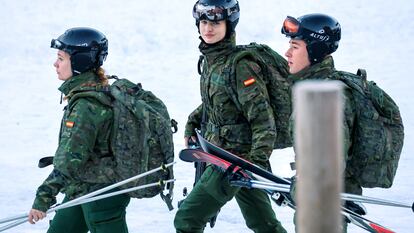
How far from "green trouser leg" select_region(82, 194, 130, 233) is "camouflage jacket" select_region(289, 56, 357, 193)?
1286mm

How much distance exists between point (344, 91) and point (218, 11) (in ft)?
4.69

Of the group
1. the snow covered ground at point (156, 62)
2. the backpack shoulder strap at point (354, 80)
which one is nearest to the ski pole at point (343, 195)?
the backpack shoulder strap at point (354, 80)

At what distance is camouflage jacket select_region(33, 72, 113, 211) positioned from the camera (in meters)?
4.68

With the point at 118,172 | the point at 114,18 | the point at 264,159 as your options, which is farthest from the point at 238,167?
the point at 114,18

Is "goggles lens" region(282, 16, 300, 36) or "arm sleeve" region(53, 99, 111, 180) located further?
"goggles lens" region(282, 16, 300, 36)

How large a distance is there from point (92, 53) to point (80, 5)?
43.9 ft

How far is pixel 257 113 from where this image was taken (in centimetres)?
514

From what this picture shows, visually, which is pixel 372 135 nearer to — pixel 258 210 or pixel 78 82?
pixel 258 210

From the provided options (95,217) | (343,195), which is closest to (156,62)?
(95,217)

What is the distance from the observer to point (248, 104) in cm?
515

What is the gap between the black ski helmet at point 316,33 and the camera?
470 centimetres

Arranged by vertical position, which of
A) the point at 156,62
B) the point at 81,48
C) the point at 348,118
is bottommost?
the point at 156,62

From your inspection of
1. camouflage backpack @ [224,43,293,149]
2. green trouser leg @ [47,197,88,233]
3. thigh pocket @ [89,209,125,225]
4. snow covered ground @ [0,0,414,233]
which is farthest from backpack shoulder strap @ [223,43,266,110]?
snow covered ground @ [0,0,414,233]

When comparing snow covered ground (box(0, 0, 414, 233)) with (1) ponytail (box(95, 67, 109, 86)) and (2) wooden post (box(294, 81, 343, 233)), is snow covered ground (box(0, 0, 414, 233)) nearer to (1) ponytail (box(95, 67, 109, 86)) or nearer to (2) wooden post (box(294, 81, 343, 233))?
(1) ponytail (box(95, 67, 109, 86))
